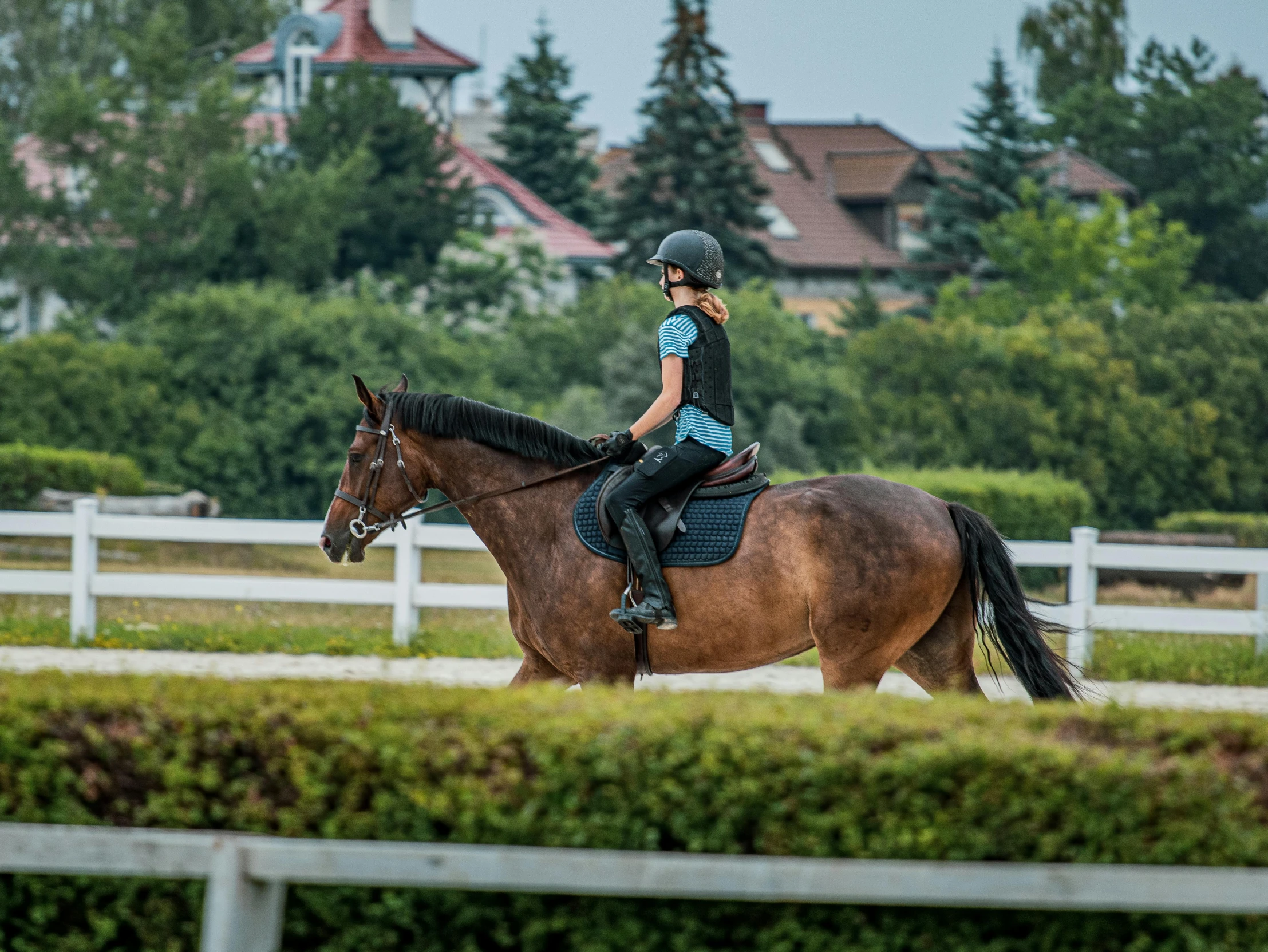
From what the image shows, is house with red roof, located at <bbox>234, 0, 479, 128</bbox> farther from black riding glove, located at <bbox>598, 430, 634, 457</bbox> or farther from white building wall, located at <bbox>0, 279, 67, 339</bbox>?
black riding glove, located at <bbox>598, 430, 634, 457</bbox>

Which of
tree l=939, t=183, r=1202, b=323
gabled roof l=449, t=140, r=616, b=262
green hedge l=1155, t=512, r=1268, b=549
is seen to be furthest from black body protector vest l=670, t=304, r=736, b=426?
tree l=939, t=183, r=1202, b=323

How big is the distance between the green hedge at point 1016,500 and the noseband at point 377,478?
568 inches

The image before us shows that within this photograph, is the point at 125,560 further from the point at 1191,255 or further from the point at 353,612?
the point at 1191,255

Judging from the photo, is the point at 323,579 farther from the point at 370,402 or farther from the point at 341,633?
the point at 370,402

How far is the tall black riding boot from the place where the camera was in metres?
6.54

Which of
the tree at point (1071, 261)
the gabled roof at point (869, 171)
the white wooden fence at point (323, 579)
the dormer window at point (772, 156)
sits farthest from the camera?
the dormer window at point (772, 156)

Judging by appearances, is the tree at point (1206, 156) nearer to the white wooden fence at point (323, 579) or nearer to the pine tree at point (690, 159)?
the pine tree at point (690, 159)

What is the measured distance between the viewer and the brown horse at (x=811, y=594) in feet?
21.6

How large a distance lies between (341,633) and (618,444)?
6536mm

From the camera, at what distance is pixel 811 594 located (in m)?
6.64

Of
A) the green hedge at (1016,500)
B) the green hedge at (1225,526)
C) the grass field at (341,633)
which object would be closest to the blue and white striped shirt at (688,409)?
the grass field at (341,633)

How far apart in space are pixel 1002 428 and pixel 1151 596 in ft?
48.7

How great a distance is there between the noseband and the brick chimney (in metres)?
43.1

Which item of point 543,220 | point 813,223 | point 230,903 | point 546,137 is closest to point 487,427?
point 230,903
